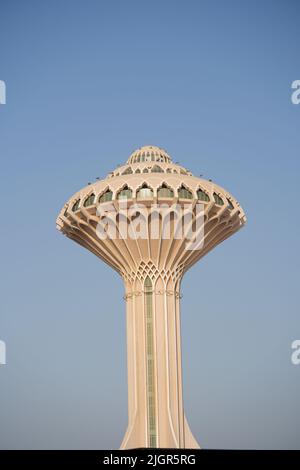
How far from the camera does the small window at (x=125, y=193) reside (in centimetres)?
5829

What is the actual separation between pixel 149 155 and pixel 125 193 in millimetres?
8533

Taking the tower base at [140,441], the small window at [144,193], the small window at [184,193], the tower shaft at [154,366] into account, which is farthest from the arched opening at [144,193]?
the tower base at [140,441]

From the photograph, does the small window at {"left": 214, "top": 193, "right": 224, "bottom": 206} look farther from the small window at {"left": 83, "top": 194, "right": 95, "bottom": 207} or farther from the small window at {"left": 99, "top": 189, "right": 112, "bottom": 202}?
the small window at {"left": 83, "top": 194, "right": 95, "bottom": 207}

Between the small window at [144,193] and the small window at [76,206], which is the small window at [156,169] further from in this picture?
the small window at [76,206]

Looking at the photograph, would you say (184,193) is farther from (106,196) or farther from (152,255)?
(106,196)

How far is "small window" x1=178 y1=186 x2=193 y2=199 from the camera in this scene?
2319 inches

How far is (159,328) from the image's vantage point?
59.8 meters

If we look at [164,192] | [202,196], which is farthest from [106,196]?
[202,196]

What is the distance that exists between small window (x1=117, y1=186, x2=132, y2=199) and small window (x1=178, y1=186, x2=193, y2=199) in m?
3.68

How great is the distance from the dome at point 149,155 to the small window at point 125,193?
24.7 feet

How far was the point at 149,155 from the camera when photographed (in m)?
66.2

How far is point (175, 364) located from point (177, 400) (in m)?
2.64

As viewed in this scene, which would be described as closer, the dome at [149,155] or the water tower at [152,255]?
the water tower at [152,255]
